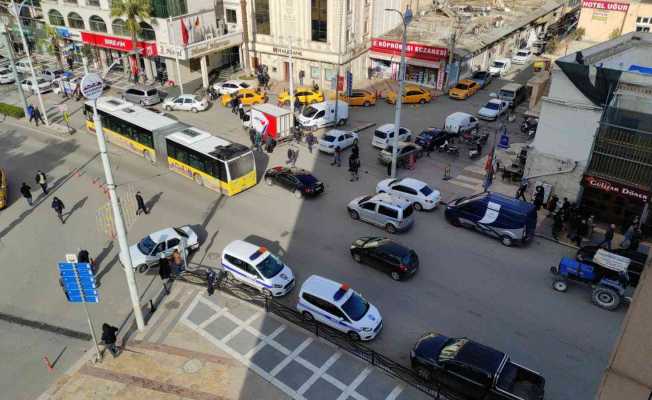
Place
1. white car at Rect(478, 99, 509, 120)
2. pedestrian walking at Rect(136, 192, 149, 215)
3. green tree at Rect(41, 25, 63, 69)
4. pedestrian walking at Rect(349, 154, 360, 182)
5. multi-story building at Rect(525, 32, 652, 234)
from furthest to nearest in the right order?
1. green tree at Rect(41, 25, 63, 69)
2. white car at Rect(478, 99, 509, 120)
3. pedestrian walking at Rect(349, 154, 360, 182)
4. pedestrian walking at Rect(136, 192, 149, 215)
5. multi-story building at Rect(525, 32, 652, 234)

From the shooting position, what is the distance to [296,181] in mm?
29344

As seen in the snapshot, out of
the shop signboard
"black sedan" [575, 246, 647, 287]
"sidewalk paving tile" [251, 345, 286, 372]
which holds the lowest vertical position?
"sidewalk paving tile" [251, 345, 286, 372]

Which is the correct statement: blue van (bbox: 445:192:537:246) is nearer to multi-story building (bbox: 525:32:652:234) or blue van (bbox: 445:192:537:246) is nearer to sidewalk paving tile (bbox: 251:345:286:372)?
multi-story building (bbox: 525:32:652:234)

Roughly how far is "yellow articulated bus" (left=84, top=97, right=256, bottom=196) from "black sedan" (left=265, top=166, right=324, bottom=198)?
1.23 meters

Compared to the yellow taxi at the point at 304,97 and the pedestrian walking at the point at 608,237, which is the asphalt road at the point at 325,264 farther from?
the yellow taxi at the point at 304,97

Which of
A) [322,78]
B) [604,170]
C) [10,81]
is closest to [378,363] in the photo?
[604,170]

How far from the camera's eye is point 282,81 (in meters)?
50.8

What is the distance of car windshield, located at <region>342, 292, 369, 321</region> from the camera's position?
18.9 m

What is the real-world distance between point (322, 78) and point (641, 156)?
30.2 meters

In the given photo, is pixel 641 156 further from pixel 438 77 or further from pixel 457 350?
pixel 438 77

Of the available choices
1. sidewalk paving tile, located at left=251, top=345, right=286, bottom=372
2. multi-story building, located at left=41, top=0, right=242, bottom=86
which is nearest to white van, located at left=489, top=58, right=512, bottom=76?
multi-story building, located at left=41, top=0, right=242, bottom=86

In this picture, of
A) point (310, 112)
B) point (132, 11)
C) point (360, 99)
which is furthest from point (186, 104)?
point (360, 99)

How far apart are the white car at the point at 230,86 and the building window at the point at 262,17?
21.4 ft

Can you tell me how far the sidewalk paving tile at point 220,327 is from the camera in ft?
63.7
